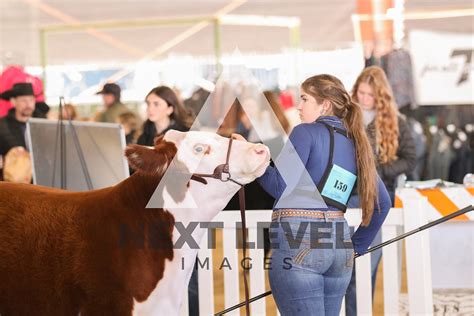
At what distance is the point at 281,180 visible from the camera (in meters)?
3.47

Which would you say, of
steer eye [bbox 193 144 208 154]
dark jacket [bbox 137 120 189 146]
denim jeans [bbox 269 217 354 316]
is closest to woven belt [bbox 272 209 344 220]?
denim jeans [bbox 269 217 354 316]

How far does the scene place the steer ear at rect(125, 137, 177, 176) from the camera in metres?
3.43

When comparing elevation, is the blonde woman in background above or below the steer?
above

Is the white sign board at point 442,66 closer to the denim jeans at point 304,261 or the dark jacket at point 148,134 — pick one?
the dark jacket at point 148,134

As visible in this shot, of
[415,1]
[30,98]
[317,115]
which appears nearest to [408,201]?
[317,115]

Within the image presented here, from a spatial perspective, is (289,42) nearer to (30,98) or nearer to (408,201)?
(30,98)

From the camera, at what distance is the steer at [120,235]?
11.2 feet

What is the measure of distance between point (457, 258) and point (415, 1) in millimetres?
7855

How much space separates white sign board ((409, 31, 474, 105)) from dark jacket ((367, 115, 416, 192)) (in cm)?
442

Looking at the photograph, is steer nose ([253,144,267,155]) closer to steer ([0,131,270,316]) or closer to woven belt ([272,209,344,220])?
steer ([0,131,270,316])

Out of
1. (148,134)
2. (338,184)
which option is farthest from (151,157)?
(148,134)

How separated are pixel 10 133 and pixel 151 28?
730 cm

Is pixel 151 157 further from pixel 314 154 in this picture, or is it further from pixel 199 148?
pixel 314 154

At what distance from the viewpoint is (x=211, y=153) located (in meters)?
3.57
